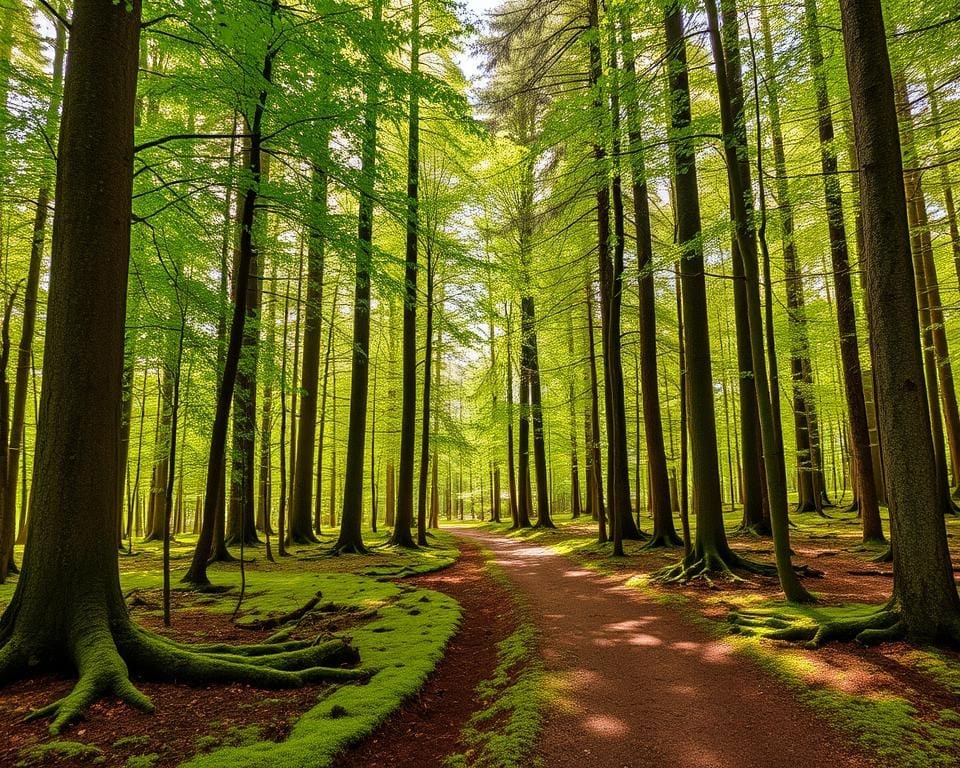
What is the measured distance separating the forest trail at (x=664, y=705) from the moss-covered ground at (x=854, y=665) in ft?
0.58

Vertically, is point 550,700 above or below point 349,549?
above

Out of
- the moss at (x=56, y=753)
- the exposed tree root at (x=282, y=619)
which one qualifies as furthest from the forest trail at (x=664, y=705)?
the exposed tree root at (x=282, y=619)

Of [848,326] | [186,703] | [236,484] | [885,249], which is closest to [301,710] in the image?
[186,703]

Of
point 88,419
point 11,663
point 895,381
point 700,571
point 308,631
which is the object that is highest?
point 895,381

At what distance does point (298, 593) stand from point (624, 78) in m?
10.0

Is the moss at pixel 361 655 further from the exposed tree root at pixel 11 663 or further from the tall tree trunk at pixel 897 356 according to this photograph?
the tall tree trunk at pixel 897 356

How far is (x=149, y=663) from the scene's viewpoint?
434 centimetres

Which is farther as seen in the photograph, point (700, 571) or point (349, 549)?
point (349, 549)

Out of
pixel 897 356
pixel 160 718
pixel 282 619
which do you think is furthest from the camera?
pixel 282 619

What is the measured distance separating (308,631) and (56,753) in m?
3.46

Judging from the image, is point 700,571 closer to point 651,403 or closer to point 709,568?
point 709,568

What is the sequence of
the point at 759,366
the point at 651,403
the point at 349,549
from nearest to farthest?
the point at 759,366
the point at 651,403
the point at 349,549

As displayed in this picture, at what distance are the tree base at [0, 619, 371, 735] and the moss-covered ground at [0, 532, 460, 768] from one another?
0.18m

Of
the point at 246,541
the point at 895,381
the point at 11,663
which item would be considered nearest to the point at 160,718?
the point at 11,663
